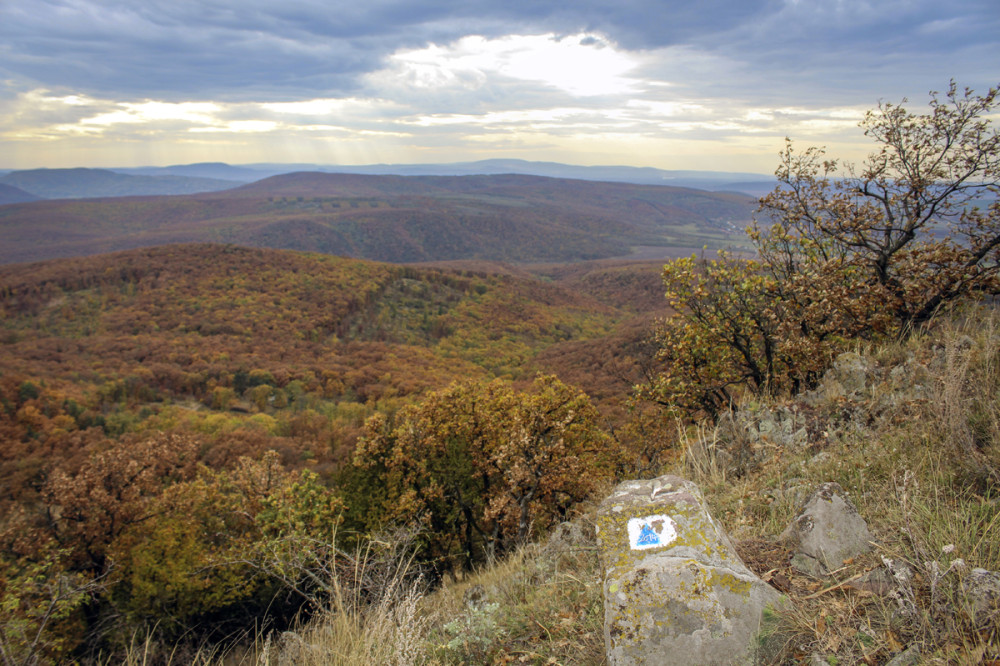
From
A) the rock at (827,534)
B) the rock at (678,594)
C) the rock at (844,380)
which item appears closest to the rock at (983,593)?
the rock at (827,534)

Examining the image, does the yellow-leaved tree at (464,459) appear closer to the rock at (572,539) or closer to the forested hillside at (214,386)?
the forested hillside at (214,386)

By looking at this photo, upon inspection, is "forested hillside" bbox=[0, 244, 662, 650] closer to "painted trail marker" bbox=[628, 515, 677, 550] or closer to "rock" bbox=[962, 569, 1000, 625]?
"painted trail marker" bbox=[628, 515, 677, 550]

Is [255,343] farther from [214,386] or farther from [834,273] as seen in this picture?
[834,273]

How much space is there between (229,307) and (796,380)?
8358 centimetres

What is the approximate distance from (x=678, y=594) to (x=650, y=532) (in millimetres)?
619

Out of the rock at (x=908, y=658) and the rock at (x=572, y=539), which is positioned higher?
the rock at (x=908, y=658)

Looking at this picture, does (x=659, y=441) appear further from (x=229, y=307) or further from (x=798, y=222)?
(x=229, y=307)

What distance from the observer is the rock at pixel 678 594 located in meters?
2.80

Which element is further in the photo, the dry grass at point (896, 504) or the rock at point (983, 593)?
the dry grass at point (896, 504)

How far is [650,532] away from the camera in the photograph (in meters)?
3.60

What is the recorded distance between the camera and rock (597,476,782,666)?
2799 millimetres

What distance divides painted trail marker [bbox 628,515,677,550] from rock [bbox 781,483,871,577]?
0.91m

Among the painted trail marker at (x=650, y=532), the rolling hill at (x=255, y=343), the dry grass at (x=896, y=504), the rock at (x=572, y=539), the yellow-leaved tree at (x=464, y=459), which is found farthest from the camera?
the rolling hill at (x=255, y=343)

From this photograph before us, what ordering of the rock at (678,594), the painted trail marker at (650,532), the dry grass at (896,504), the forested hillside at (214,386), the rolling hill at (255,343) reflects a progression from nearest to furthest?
the dry grass at (896,504) → the rock at (678,594) → the painted trail marker at (650,532) → the forested hillside at (214,386) → the rolling hill at (255,343)
